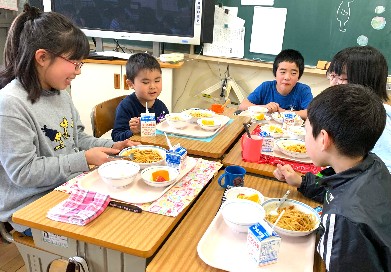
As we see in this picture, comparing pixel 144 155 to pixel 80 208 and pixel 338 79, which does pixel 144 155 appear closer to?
pixel 80 208

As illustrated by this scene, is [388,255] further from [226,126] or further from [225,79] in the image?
[225,79]

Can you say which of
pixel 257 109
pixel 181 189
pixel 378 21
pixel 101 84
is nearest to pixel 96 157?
pixel 181 189

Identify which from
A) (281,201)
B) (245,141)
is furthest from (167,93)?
(281,201)

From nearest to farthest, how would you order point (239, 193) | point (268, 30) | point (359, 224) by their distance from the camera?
point (359, 224), point (239, 193), point (268, 30)

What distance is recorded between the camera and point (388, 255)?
83cm

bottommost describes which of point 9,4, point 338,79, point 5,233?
point 5,233

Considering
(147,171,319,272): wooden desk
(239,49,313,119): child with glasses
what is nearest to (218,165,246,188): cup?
(147,171,319,272): wooden desk

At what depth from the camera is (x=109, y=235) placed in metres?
0.92

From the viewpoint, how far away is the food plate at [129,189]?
111 cm

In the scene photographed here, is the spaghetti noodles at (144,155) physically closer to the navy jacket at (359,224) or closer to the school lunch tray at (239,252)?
the school lunch tray at (239,252)

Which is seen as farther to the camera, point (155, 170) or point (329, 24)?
point (329, 24)

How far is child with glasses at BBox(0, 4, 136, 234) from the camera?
1.24 metres

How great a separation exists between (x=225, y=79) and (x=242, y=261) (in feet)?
9.28

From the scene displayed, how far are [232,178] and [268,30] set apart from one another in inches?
96.4
